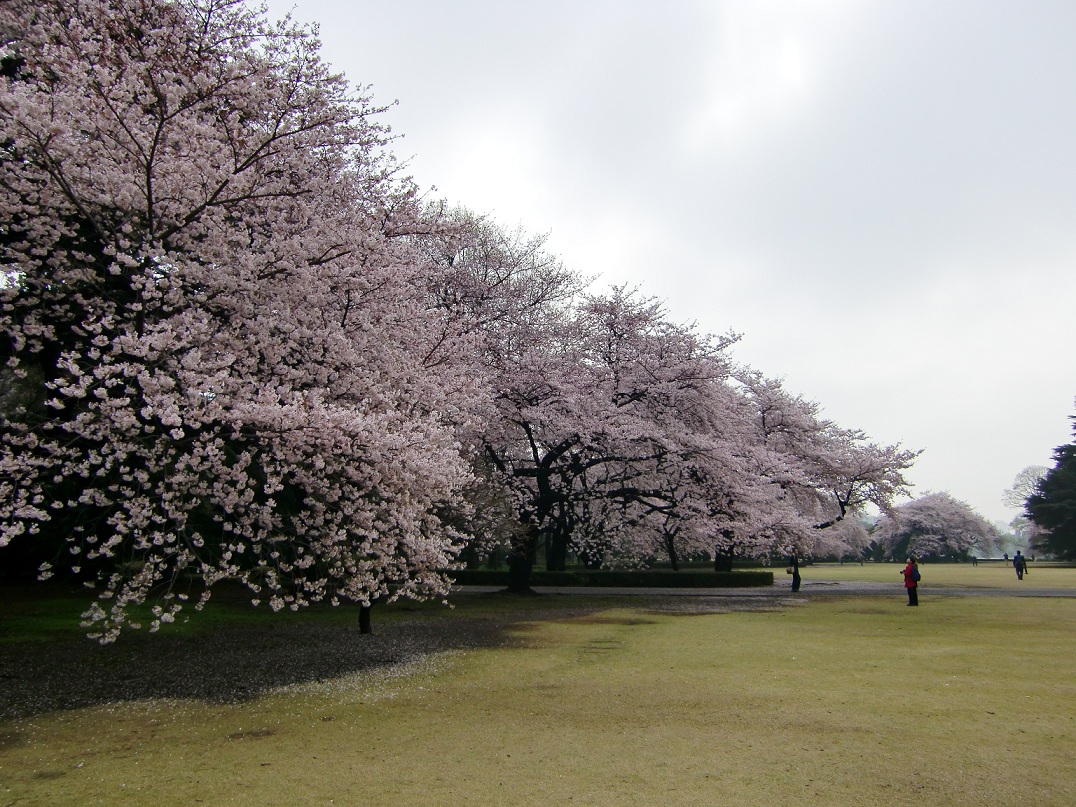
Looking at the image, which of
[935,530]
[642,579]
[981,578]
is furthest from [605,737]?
[935,530]

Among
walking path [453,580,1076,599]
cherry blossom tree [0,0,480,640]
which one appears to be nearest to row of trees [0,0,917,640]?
cherry blossom tree [0,0,480,640]

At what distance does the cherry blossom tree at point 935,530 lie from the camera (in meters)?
85.4

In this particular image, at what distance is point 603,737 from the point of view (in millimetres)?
Answer: 8672

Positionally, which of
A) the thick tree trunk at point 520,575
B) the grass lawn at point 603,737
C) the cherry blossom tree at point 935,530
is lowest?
the grass lawn at point 603,737

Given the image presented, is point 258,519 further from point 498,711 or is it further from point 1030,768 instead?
point 1030,768

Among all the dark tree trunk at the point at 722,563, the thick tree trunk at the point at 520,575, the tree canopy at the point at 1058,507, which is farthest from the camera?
the tree canopy at the point at 1058,507

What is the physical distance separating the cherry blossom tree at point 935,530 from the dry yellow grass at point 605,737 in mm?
80141

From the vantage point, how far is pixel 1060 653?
14.1 meters

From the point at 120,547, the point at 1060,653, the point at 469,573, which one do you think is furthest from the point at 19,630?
the point at 469,573

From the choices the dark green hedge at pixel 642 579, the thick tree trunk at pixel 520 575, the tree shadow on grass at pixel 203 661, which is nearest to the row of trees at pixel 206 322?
the tree shadow on grass at pixel 203 661

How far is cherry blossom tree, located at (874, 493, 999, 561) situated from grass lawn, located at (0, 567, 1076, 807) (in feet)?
263

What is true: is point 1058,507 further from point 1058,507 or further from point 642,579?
point 642,579

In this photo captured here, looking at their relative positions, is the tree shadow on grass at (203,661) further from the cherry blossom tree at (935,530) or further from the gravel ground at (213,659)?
the cherry blossom tree at (935,530)

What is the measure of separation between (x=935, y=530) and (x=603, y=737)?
301 ft
